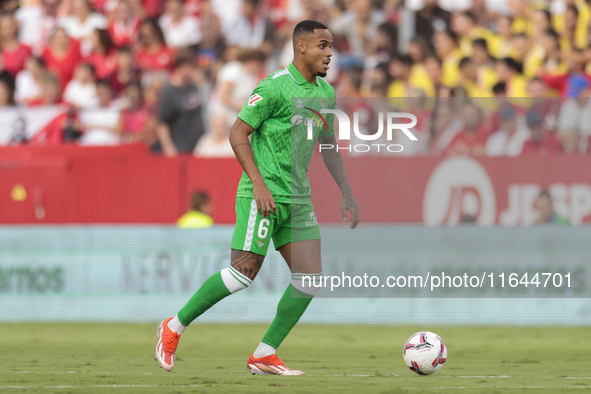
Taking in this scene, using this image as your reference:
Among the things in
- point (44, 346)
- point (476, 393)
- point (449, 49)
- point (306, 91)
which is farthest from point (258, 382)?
point (449, 49)

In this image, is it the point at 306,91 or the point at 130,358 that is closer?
the point at 306,91

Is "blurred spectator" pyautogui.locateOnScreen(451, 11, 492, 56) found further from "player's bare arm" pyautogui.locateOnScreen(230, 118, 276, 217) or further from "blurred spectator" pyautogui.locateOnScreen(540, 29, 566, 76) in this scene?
"player's bare arm" pyautogui.locateOnScreen(230, 118, 276, 217)

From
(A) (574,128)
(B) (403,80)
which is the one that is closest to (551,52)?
(B) (403,80)

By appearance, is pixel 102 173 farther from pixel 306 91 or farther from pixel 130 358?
pixel 306 91

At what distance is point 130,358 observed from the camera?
718 cm

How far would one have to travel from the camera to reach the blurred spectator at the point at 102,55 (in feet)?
46.3

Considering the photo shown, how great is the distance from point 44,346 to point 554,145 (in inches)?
235

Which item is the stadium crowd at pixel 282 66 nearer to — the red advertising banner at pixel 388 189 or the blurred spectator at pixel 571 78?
the blurred spectator at pixel 571 78

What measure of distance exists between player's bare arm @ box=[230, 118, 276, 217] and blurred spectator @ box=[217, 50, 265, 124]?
6.39m

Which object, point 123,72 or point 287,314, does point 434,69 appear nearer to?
point 123,72

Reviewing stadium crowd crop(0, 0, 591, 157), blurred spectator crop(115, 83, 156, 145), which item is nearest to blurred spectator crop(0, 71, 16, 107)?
stadium crowd crop(0, 0, 591, 157)

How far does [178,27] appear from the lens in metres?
14.4

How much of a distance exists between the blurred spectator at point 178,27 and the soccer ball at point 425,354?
29.9 feet

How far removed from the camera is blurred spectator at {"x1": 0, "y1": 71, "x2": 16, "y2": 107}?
13.1 meters
